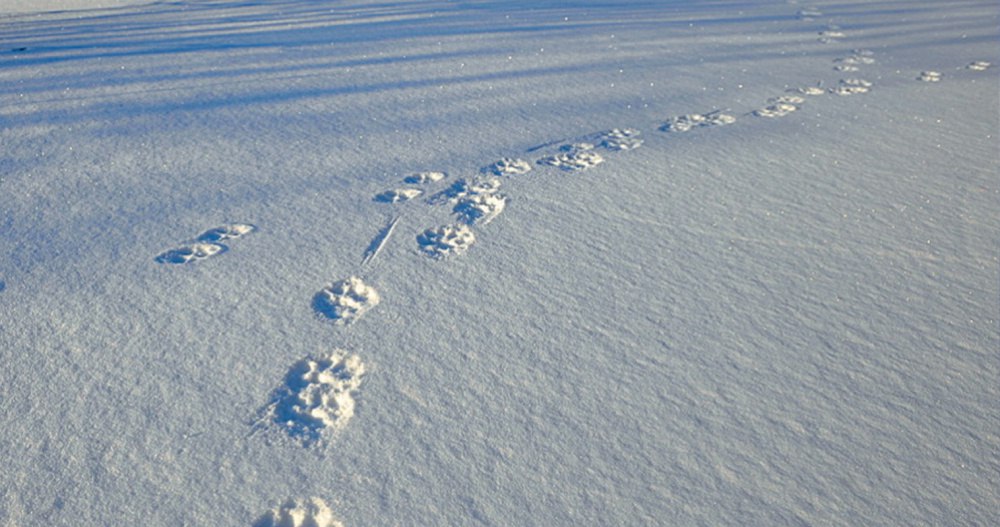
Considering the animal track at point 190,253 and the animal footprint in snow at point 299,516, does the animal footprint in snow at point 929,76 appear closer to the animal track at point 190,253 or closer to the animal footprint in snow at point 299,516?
the animal track at point 190,253

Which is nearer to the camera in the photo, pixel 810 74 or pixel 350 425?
pixel 350 425

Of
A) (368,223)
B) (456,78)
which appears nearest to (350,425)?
(368,223)

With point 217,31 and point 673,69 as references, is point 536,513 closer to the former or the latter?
point 673,69

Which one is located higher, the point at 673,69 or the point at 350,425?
the point at 673,69

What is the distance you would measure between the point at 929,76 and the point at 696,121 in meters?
1.66

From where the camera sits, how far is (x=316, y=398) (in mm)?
1416

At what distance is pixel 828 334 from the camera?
Result: 164 cm

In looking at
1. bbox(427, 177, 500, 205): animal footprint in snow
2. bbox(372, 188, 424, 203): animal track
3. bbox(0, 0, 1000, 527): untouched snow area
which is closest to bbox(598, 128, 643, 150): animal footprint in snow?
bbox(0, 0, 1000, 527): untouched snow area

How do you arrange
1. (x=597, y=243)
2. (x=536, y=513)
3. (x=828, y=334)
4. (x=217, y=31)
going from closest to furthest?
(x=536, y=513) → (x=828, y=334) → (x=597, y=243) → (x=217, y=31)

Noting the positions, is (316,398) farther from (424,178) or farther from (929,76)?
(929,76)

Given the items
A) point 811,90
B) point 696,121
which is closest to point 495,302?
point 696,121

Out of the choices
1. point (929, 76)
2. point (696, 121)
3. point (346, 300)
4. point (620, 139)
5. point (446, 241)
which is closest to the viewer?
point (346, 300)

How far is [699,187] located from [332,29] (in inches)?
125

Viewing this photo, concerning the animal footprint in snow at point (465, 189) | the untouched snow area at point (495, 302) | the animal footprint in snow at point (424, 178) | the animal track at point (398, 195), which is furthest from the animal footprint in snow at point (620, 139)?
the animal track at point (398, 195)
